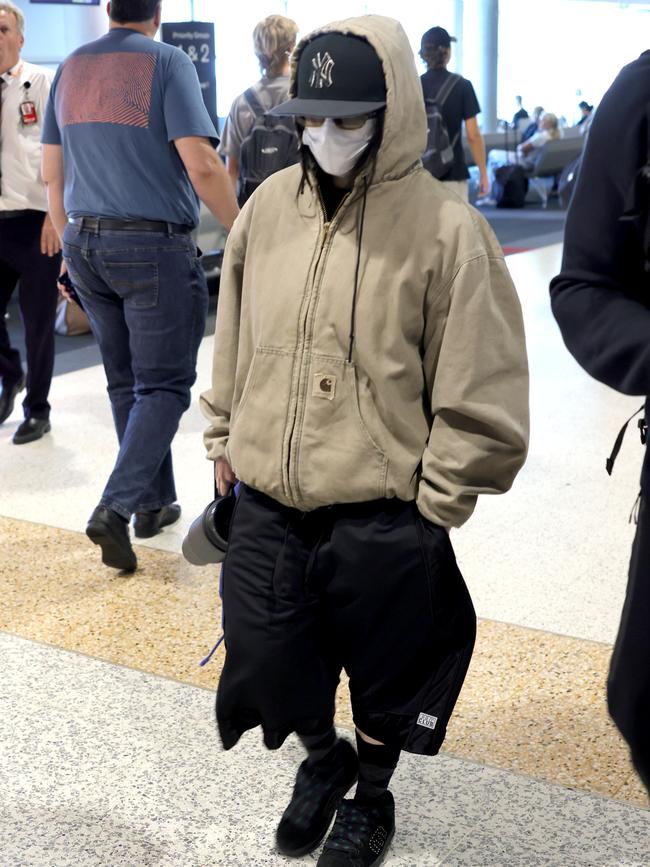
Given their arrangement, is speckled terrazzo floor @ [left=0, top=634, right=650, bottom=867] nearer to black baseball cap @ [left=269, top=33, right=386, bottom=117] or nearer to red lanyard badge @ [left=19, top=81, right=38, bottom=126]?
black baseball cap @ [left=269, top=33, right=386, bottom=117]

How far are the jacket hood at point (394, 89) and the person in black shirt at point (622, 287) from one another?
0.46 metres

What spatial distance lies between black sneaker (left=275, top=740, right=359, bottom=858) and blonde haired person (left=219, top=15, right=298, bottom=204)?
3025mm

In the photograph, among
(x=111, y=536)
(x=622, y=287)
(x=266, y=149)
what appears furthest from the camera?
(x=266, y=149)

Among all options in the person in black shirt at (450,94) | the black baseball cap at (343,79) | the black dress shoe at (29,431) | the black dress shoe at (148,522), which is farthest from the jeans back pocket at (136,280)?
the person in black shirt at (450,94)

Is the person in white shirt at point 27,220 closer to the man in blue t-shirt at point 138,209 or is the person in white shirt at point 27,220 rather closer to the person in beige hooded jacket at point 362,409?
the man in blue t-shirt at point 138,209

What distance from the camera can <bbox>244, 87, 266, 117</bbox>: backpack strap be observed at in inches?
186

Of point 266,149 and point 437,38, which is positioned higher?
point 437,38

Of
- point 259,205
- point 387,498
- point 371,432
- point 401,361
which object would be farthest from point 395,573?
point 259,205

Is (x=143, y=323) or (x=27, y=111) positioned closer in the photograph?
(x=143, y=323)

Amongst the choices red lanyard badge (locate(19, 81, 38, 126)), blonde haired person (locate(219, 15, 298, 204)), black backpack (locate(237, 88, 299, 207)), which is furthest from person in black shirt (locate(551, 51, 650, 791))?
red lanyard badge (locate(19, 81, 38, 126))

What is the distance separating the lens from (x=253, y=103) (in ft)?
15.7

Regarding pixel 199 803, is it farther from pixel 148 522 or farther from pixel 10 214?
pixel 10 214

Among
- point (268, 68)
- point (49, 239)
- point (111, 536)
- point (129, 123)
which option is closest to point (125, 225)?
point (129, 123)

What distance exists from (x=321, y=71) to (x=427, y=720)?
1.10 meters
